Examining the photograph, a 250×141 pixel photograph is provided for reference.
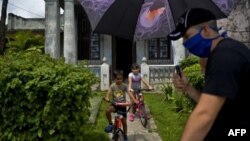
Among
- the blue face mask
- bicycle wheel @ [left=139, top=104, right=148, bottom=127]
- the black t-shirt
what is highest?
the blue face mask

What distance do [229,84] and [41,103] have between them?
5.11 m

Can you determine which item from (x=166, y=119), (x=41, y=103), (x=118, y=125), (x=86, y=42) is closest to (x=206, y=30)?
(x=41, y=103)

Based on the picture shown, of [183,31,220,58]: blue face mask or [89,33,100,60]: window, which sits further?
[89,33,100,60]: window

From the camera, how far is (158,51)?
21438 mm

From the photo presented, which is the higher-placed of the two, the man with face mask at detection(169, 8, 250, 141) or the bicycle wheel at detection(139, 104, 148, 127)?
the man with face mask at detection(169, 8, 250, 141)

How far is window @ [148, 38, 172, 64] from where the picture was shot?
21.4m

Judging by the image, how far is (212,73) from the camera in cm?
227

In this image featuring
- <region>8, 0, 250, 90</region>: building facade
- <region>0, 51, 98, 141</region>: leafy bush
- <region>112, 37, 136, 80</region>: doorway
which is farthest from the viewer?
<region>112, 37, 136, 80</region>: doorway

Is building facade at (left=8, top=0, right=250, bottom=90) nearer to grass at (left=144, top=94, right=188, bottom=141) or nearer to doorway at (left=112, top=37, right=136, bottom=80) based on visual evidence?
doorway at (left=112, top=37, right=136, bottom=80)

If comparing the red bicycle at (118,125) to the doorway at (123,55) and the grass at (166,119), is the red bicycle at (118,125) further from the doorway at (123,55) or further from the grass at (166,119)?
the doorway at (123,55)

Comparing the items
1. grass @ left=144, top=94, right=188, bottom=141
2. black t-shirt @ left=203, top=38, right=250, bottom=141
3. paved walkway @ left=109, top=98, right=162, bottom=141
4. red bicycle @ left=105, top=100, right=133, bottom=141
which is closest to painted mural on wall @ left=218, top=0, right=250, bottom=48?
grass @ left=144, top=94, right=188, bottom=141

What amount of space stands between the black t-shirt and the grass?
628 cm

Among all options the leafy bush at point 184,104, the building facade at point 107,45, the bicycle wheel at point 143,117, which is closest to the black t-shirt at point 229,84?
the leafy bush at point 184,104

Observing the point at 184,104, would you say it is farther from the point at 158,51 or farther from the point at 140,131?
the point at 158,51
